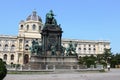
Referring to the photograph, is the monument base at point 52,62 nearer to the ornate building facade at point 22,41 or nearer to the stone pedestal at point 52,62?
the stone pedestal at point 52,62

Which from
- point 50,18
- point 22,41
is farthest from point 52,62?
point 22,41

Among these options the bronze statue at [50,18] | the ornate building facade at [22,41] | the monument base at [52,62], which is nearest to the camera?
the monument base at [52,62]

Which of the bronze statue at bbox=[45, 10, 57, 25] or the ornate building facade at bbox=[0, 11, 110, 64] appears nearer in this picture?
the bronze statue at bbox=[45, 10, 57, 25]

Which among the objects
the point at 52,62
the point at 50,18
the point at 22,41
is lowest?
the point at 52,62

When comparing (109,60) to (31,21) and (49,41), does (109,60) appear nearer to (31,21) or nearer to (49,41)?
(31,21)

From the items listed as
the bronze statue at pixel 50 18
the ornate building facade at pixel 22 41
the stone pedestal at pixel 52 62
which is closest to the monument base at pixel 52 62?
the stone pedestal at pixel 52 62

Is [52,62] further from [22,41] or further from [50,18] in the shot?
[22,41]

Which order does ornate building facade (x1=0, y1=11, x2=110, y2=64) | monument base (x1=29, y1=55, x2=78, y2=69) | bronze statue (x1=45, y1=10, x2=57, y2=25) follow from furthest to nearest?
ornate building facade (x1=0, y1=11, x2=110, y2=64) < bronze statue (x1=45, y1=10, x2=57, y2=25) < monument base (x1=29, y1=55, x2=78, y2=69)

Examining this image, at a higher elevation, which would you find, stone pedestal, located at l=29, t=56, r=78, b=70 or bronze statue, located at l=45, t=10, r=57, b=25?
bronze statue, located at l=45, t=10, r=57, b=25

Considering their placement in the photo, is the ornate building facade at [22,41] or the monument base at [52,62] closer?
the monument base at [52,62]

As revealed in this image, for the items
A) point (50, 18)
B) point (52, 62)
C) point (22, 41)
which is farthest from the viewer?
point (22, 41)

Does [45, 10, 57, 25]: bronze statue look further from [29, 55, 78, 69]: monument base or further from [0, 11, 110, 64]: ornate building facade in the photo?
[0, 11, 110, 64]: ornate building facade

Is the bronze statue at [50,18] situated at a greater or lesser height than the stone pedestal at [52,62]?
greater

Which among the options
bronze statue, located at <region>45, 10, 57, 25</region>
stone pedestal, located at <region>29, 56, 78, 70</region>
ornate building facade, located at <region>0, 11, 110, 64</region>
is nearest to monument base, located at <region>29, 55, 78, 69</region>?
stone pedestal, located at <region>29, 56, 78, 70</region>
